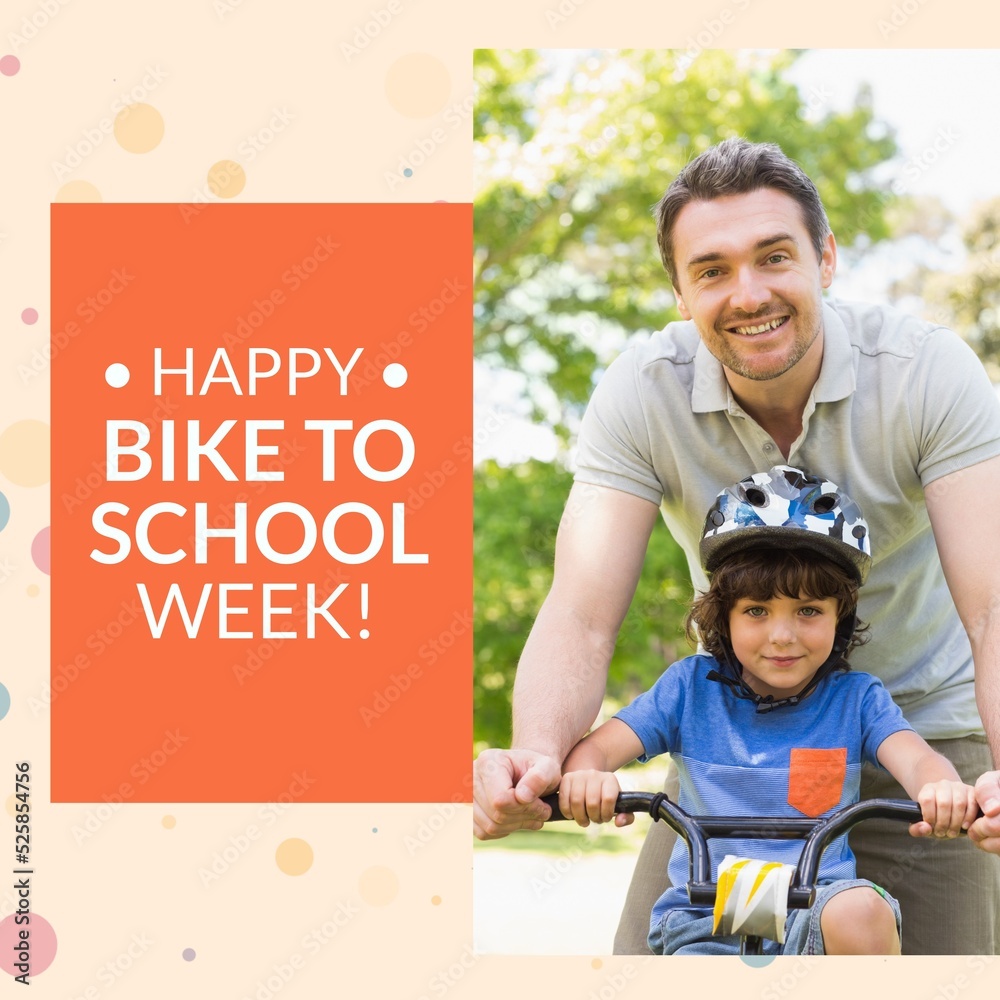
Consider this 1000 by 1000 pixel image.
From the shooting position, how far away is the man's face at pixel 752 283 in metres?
3.35

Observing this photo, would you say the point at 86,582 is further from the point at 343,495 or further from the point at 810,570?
the point at 810,570

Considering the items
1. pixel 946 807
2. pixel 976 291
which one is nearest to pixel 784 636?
pixel 946 807

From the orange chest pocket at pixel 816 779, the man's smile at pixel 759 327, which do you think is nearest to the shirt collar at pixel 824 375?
the man's smile at pixel 759 327

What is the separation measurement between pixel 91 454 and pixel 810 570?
11.4ft

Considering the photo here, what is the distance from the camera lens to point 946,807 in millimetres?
2760

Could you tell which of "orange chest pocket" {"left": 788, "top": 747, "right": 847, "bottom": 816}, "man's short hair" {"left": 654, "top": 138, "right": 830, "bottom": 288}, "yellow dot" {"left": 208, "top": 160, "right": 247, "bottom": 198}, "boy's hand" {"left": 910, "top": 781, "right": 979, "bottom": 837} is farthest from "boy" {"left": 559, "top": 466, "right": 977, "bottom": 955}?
"yellow dot" {"left": 208, "top": 160, "right": 247, "bottom": 198}

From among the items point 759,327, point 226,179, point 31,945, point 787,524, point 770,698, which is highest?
point 226,179

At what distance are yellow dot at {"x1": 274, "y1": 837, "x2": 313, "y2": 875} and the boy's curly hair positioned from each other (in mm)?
1939

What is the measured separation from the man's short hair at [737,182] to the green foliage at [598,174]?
27.0 ft

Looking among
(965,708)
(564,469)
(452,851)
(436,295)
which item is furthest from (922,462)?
(564,469)

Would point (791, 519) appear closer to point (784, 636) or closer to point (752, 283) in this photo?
point (784, 636)

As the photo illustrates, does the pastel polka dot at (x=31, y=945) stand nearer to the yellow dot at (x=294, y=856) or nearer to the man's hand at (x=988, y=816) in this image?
the yellow dot at (x=294, y=856)

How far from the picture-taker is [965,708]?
12.2 ft

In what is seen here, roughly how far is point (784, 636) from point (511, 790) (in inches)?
28.3
